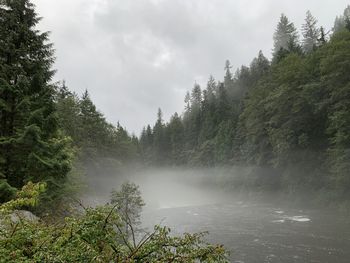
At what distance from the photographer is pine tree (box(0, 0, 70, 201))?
49.9ft

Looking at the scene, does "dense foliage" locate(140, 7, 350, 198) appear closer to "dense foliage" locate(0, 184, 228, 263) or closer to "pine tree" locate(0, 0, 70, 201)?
"pine tree" locate(0, 0, 70, 201)

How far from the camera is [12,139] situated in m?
14.7

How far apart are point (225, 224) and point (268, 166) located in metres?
26.2

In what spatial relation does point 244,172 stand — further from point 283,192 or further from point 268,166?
point 283,192

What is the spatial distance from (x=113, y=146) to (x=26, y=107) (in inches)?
2067

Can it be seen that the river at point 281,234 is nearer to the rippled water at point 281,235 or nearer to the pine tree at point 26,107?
the rippled water at point 281,235

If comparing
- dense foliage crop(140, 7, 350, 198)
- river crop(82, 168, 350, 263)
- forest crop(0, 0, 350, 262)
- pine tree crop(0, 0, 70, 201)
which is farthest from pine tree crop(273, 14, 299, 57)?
pine tree crop(0, 0, 70, 201)

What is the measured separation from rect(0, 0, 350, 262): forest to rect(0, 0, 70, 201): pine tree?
54 millimetres

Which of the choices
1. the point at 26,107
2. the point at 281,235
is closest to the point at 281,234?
the point at 281,235

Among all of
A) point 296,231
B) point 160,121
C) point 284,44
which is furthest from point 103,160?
point 160,121

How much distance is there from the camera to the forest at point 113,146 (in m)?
5.71

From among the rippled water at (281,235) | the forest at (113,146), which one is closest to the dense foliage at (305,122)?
the forest at (113,146)

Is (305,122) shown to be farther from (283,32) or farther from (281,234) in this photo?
(283,32)

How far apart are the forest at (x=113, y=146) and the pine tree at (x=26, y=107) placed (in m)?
0.05
